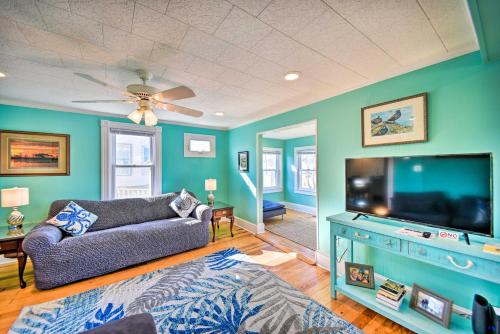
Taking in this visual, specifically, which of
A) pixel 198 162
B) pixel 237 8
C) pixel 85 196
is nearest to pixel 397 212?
pixel 237 8

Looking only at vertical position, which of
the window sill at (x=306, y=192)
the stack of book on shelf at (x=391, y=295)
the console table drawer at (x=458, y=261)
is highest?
the console table drawer at (x=458, y=261)

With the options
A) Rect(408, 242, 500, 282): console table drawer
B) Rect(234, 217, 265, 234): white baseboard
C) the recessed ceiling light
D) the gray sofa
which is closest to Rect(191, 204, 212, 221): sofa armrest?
the gray sofa

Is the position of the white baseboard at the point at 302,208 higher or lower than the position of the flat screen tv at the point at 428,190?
lower

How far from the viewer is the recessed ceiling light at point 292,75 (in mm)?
2058

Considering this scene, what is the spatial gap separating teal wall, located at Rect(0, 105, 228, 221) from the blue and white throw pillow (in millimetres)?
634

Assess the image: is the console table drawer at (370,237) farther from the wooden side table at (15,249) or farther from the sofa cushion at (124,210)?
the wooden side table at (15,249)

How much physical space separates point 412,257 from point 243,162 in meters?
3.32

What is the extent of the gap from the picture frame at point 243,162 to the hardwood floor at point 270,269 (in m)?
1.60

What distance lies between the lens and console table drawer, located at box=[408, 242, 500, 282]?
4.09 feet

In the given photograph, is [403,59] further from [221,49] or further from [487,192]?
[221,49]

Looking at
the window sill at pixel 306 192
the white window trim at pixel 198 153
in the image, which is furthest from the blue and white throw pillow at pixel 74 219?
the window sill at pixel 306 192

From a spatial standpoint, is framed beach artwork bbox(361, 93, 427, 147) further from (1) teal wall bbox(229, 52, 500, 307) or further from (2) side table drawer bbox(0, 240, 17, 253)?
(2) side table drawer bbox(0, 240, 17, 253)

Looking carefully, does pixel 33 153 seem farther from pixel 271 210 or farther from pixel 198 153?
pixel 271 210

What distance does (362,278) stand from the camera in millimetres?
1976
